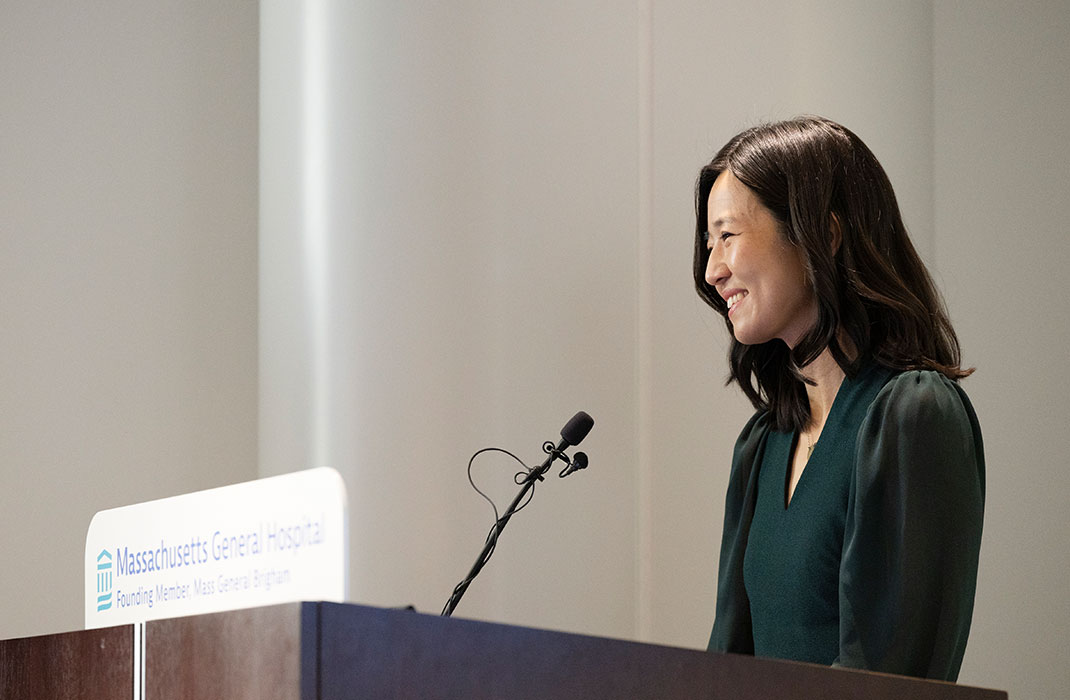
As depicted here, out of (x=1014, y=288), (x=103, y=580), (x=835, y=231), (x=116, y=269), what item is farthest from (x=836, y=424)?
(x=116, y=269)

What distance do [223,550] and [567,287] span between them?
185 centimetres

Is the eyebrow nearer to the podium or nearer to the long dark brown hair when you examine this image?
the long dark brown hair

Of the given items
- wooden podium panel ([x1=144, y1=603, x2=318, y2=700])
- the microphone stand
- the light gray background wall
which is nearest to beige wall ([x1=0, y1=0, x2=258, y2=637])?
the light gray background wall

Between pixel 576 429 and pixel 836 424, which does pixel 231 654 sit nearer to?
pixel 576 429

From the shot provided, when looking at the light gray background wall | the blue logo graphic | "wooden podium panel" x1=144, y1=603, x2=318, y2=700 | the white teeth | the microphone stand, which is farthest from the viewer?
the light gray background wall

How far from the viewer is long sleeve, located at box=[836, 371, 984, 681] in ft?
5.11

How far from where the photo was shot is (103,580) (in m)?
1.25

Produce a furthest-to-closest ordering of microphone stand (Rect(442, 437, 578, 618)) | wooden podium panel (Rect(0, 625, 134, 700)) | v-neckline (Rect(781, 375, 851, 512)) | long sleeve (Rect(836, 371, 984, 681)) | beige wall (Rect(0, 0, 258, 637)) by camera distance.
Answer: beige wall (Rect(0, 0, 258, 637)) → v-neckline (Rect(781, 375, 851, 512)) → microphone stand (Rect(442, 437, 578, 618)) → long sleeve (Rect(836, 371, 984, 681)) → wooden podium panel (Rect(0, 625, 134, 700))

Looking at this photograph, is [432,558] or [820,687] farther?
[432,558]

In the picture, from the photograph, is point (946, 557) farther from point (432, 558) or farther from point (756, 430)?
point (432, 558)

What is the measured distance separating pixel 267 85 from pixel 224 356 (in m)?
0.69

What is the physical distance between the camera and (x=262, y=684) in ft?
2.58

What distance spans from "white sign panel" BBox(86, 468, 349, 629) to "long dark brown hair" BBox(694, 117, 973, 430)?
0.99 m

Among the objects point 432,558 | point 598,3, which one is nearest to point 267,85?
point 598,3
